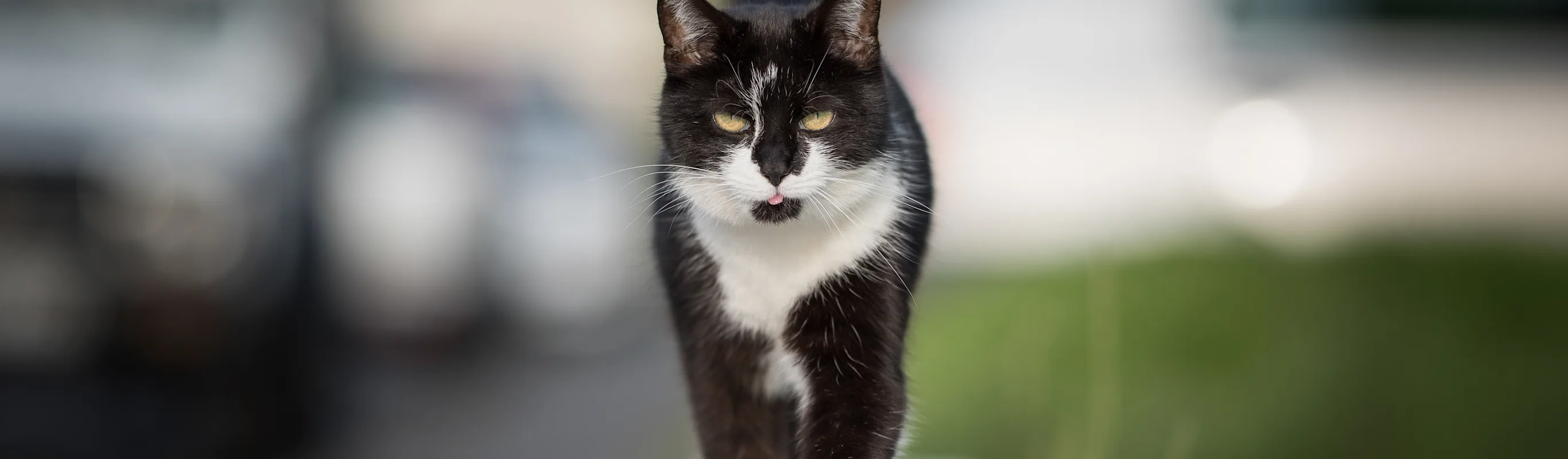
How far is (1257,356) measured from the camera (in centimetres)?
132

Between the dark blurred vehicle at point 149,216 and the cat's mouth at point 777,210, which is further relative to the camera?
the dark blurred vehicle at point 149,216

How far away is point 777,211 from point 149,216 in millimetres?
1549

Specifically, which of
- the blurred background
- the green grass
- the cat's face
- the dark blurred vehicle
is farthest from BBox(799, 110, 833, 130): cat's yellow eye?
the dark blurred vehicle

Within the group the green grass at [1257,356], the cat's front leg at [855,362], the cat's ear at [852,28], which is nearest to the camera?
the cat's ear at [852,28]

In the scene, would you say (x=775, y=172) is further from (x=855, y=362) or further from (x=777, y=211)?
(x=855, y=362)

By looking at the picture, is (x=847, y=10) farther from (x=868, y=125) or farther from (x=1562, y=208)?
(x=1562, y=208)

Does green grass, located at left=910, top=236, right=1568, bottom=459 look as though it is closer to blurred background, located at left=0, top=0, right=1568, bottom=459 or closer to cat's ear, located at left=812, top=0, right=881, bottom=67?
blurred background, located at left=0, top=0, right=1568, bottom=459

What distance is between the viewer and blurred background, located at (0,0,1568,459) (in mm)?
1227

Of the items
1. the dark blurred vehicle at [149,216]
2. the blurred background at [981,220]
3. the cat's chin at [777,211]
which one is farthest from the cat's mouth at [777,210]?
the dark blurred vehicle at [149,216]

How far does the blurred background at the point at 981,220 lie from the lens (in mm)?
1227

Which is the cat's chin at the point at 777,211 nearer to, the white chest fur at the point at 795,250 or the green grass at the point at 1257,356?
the white chest fur at the point at 795,250

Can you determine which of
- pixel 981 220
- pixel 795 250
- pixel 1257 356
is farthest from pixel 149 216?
pixel 1257 356

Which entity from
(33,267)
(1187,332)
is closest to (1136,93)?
(1187,332)

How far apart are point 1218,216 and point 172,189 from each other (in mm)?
1639
